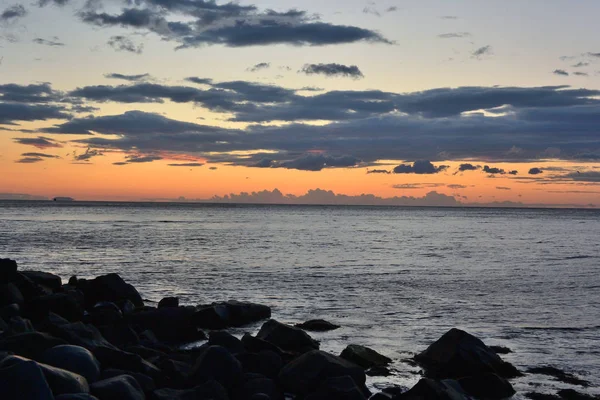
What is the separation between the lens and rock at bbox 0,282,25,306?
57.3 ft

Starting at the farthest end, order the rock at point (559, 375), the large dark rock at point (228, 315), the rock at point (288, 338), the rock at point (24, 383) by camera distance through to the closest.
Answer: the large dark rock at point (228, 315) < the rock at point (288, 338) < the rock at point (559, 375) < the rock at point (24, 383)

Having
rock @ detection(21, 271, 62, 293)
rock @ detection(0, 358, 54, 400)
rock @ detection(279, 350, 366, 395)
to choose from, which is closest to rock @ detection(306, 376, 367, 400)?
rock @ detection(279, 350, 366, 395)

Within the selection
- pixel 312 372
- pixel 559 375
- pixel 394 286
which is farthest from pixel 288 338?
pixel 394 286

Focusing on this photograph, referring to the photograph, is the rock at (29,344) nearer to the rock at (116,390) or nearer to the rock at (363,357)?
the rock at (116,390)

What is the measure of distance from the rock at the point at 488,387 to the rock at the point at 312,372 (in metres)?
2.32

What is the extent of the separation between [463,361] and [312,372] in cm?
389

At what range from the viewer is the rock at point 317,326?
18.6 metres

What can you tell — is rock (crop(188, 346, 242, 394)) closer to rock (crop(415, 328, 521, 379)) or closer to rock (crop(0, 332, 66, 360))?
rock (crop(0, 332, 66, 360))

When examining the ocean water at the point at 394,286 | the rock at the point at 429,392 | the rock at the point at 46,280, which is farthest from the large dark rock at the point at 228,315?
the rock at the point at 429,392

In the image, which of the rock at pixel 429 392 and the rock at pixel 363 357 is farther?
the rock at pixel 363 357

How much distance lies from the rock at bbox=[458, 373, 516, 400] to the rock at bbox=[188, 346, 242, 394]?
4859 mm

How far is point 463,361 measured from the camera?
45.4 ft

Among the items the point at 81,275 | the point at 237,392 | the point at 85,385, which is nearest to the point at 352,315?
the point at 237,392

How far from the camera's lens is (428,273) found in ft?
110
